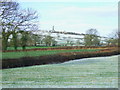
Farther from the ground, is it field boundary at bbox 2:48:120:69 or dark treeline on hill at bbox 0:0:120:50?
dark treeline on hill at bbox 0:0:120:50

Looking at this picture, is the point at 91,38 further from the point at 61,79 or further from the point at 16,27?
the point at 61,79

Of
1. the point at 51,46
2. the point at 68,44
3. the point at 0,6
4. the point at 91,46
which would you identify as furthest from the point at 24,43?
the point at 91,46

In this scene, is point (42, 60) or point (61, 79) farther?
point (42, 60)

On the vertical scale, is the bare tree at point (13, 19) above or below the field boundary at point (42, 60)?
above

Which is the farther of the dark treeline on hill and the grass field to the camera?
the dark treeline on hill

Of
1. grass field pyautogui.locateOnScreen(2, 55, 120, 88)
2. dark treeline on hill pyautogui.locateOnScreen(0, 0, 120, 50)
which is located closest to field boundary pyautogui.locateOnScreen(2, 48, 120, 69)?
dark treeline on hill pyautogui.locateOnScreen(0, 0, 120, 50)

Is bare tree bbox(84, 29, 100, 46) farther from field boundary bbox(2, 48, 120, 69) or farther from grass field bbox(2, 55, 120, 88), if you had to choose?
grass field bbox(2, 55, 120, 88)

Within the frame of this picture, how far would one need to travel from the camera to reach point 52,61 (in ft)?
55.4

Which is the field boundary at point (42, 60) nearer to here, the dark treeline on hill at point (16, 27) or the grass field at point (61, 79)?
the dark treeline on hill at point (16, 27)

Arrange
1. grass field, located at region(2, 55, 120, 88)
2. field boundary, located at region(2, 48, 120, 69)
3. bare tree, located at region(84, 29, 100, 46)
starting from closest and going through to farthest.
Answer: grass field, located at region(2, 55, 120, 88), field boundary, located at region(2, 48, 120, 69), bare tree, located at region(84, 29, 100, 46)

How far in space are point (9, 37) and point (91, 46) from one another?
13439 mm

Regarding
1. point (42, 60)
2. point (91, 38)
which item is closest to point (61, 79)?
point (42, 60)

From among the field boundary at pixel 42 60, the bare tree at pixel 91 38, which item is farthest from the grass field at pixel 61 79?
the bare tree at pixel 91 38

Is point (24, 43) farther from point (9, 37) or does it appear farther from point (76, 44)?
point (76, 44)
